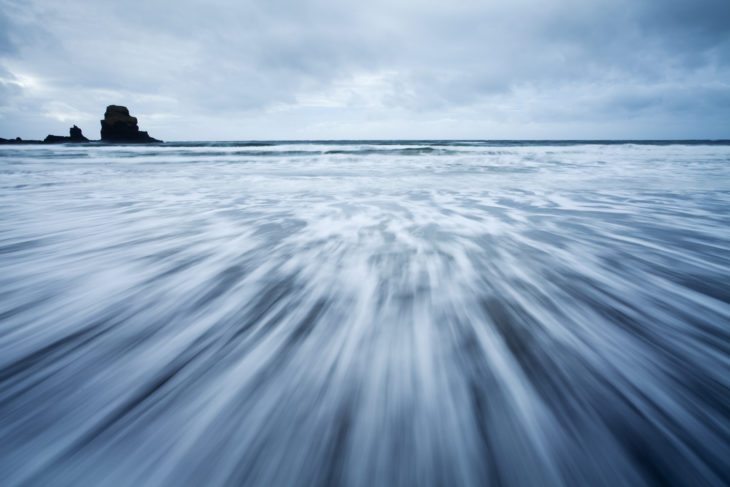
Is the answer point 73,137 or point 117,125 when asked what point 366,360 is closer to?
point 117,125

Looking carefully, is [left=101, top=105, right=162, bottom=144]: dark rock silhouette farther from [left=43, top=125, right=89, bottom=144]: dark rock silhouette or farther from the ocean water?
the ocean water

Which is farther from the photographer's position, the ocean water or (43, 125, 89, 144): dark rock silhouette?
(43, 125, 89, 144): dark rock silhouette

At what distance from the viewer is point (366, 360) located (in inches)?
52.2

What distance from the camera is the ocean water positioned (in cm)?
89

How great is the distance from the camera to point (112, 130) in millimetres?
56469

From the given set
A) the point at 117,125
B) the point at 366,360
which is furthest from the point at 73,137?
the point at 366,360

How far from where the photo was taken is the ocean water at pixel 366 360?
89 centimetres

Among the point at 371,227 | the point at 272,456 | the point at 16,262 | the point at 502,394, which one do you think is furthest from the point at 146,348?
the point at 371,227

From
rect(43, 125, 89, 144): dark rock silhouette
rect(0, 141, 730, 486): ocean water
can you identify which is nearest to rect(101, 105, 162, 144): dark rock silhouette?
rect(43, 125, 89, 144): dark rock silhouette

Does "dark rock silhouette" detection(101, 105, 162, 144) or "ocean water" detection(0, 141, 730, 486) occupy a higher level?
"dark rock silhouette" detection(101, 105, 162, 144)

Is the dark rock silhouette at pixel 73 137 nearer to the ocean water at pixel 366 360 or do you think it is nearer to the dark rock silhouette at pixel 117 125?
the dark rock silhouette at pixel 117 125

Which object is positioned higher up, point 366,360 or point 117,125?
point 117,125

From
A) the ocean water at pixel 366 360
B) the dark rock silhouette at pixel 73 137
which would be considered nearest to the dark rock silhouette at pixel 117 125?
the dark rock silhouette at pixel 73 137

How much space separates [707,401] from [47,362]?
2392 mm
